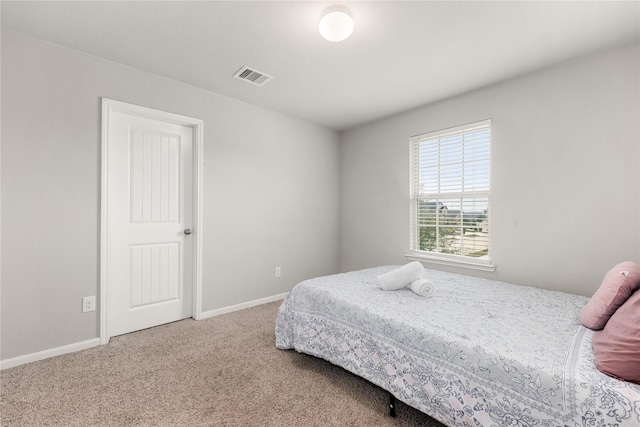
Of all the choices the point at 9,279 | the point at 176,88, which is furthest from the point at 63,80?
the point at 9,279

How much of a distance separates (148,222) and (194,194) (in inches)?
19.9

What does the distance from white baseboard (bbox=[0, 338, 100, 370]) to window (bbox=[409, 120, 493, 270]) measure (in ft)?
10.7

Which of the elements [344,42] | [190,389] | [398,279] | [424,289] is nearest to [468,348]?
[424,289]

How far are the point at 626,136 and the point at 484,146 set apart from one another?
3.26ft

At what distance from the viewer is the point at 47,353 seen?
218 centimetres

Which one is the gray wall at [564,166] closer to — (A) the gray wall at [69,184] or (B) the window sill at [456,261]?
(B) the window sill at [456,261]

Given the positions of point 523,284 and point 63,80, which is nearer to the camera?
point 63,80

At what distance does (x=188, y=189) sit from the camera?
3.01 m

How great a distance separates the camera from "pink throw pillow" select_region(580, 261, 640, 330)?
1418mm

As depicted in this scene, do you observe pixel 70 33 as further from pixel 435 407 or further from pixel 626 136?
pixel 626 136

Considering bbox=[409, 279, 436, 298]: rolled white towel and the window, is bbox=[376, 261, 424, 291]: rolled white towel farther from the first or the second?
the window

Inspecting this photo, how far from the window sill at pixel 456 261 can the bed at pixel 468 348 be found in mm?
530

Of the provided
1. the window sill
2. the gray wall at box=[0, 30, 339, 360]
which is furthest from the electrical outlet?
the window sill

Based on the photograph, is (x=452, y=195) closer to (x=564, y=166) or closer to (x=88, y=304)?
(x=564, y=166)
